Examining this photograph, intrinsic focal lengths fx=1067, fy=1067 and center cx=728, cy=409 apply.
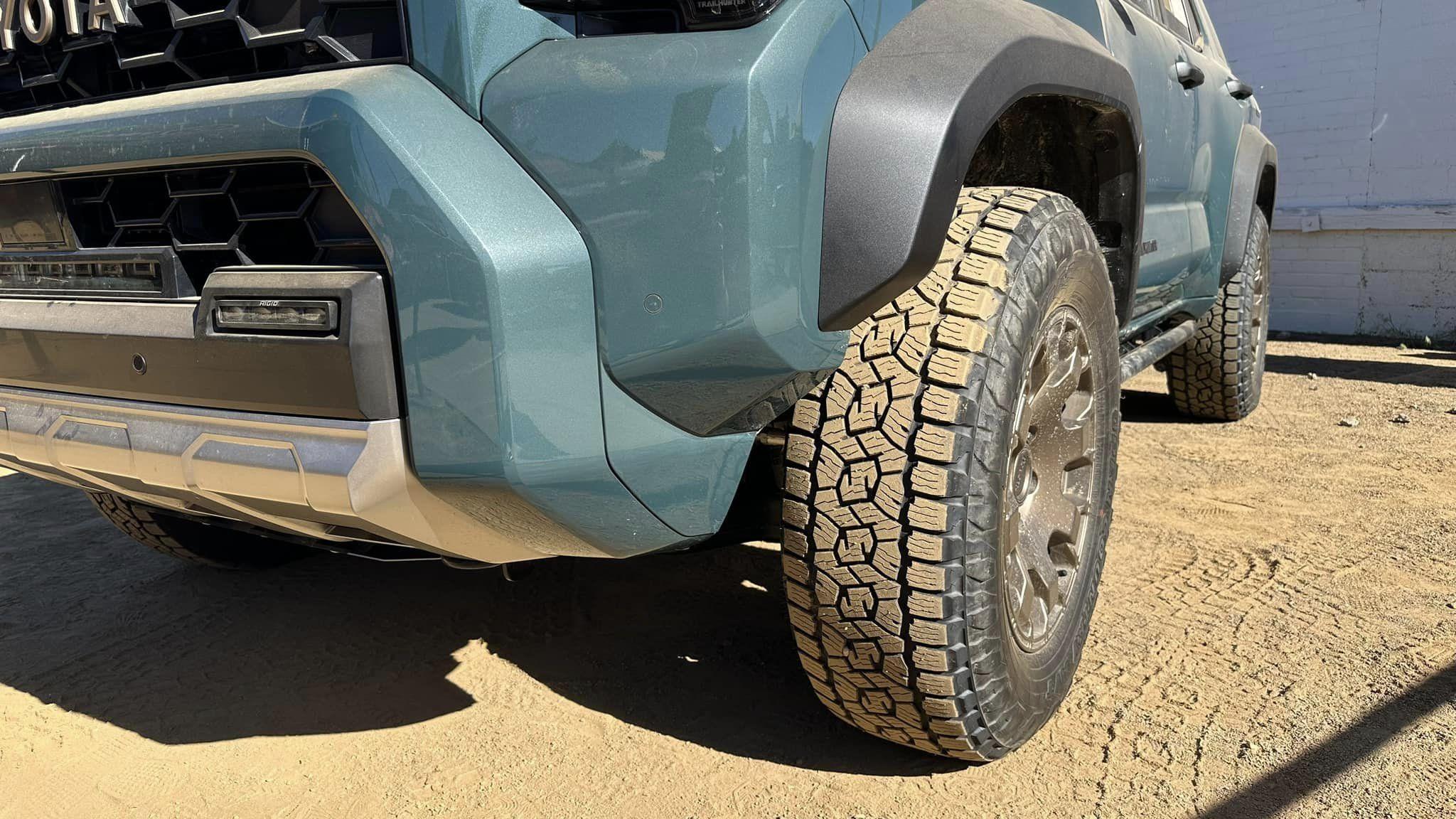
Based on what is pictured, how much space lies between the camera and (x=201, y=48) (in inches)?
67.4

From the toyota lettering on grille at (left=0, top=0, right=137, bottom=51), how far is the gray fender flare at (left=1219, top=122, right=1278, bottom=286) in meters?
3.61

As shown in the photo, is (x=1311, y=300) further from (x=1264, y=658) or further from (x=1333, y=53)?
(x=1264, y=658)

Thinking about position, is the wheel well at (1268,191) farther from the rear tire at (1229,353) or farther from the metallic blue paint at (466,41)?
the metallic blue paint at (466,41)

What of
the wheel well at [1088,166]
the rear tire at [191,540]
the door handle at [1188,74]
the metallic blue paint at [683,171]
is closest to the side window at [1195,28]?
the door handle at [1188,74]

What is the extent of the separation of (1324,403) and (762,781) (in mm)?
4733

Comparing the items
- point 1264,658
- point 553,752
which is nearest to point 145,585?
point 553,752

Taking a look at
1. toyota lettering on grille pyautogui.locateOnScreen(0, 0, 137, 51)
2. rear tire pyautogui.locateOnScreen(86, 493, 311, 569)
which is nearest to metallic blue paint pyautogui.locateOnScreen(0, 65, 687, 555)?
toyota lettering on grille pyautogui.locateOnScreen(0, 0, 137, 51)

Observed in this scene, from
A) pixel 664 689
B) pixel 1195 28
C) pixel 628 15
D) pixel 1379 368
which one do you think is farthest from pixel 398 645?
pixel 1379 368

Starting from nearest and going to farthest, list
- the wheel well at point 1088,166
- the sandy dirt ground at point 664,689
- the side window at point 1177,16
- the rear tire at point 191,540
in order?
the sandy dirt ground at point 664,689 < the wheel well at point 1088,166 < the rear tire at point 191,540 < the side window at point 1177,16

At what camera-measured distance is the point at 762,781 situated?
2.05 m

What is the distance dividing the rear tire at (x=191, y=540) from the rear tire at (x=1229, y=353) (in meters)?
3.77

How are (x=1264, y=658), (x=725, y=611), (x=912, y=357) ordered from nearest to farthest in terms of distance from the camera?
(x=912, y=357) → (x=1264, y=658) → (x=725, y=611)

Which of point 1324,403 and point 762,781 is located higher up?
point 762,781

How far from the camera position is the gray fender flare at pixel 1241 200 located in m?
4.05
